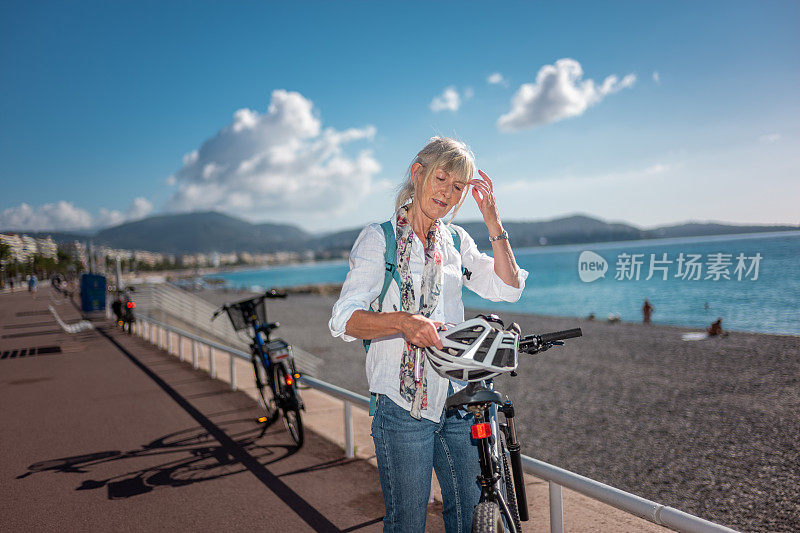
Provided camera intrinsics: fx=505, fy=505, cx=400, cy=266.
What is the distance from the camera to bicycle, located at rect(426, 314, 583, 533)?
1.43 meters

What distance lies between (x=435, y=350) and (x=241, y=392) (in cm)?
649

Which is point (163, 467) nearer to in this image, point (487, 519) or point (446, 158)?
point (487, 519)

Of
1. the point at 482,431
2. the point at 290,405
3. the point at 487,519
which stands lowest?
the point at 290,405

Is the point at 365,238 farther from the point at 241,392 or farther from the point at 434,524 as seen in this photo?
the point at 241,392

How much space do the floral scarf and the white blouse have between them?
2 cm

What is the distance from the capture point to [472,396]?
5.41 feet

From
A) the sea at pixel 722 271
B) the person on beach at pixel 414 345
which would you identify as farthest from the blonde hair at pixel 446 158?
the sea at pixel 722 271

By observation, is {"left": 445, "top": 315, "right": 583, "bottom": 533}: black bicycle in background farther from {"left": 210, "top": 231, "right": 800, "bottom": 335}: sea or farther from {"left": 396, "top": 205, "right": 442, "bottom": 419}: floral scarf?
{"left": 210, "top": 231, "right": 800, "bottom": 335}: sea

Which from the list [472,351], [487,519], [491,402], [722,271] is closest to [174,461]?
[487,519]

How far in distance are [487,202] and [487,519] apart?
42.4 inches

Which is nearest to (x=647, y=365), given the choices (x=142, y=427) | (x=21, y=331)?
(x=142, y=427)

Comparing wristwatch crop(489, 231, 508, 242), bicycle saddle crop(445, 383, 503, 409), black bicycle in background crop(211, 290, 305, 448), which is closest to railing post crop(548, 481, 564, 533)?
bicycle saddle crop(445, 383, 503, 409)

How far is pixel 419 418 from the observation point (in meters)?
1.66

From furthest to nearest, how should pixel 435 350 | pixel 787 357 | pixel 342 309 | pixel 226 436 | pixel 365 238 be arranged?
pixel 787 357
pixel 226 436
pixel 365 238
pixel 342 309
pixel 435 350
